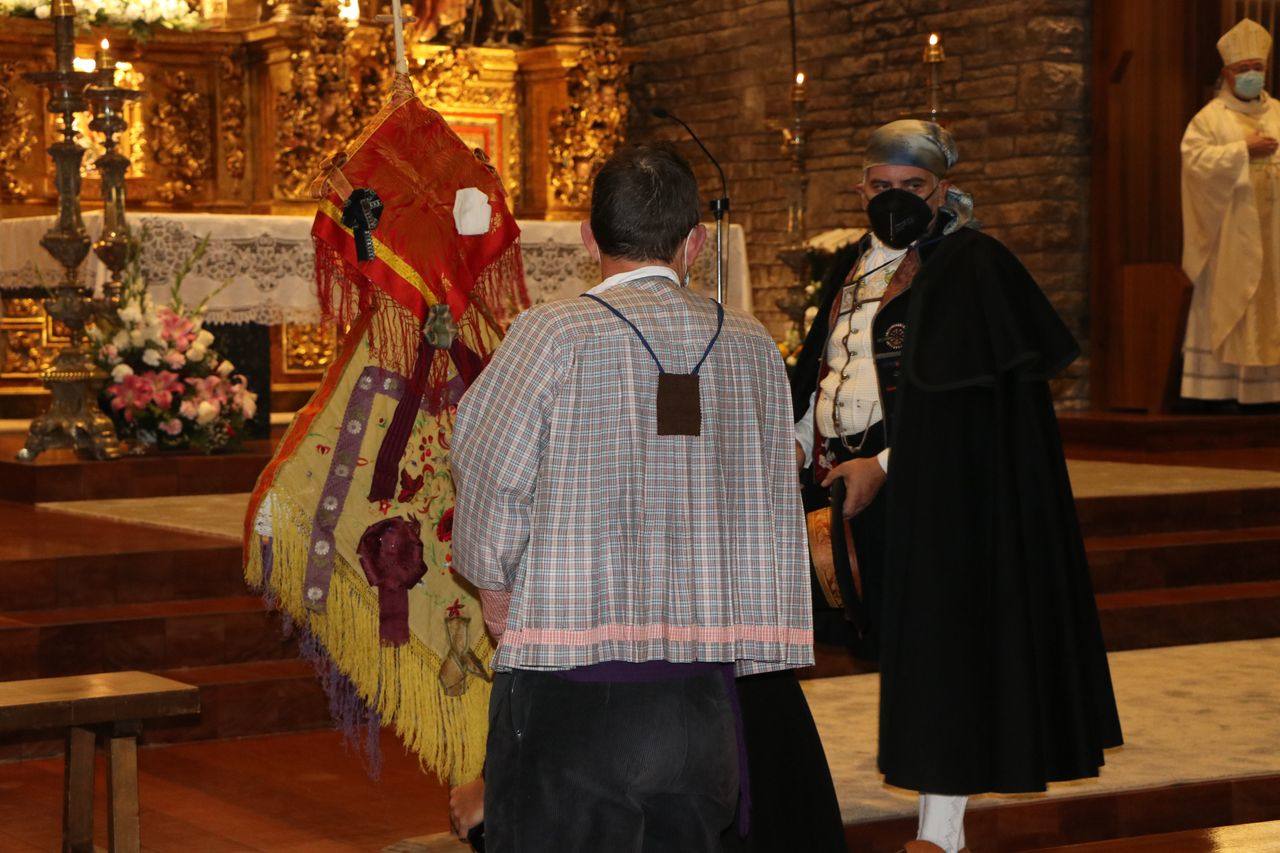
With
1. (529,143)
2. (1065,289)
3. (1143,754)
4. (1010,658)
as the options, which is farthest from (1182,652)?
(529,143)

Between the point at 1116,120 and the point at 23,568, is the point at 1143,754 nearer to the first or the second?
the point at 23,568

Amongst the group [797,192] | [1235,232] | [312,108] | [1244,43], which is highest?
[1244,43]

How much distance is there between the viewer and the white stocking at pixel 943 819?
3863 mm

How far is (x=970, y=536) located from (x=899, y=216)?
64cm

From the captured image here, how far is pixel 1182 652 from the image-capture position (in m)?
6.51

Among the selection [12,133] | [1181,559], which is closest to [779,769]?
[1181,559]

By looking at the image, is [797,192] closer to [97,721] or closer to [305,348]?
[305,348]

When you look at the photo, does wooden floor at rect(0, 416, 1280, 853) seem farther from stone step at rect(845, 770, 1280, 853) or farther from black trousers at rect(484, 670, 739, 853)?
black trousers at rect(484, 670, 739, 853)

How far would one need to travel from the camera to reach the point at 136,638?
18.0ft

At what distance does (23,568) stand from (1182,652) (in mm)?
3714

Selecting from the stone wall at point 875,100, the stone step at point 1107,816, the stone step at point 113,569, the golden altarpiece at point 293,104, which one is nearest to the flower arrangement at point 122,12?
the golden altarpiece at point 293,104

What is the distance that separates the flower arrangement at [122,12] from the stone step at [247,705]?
238 inches

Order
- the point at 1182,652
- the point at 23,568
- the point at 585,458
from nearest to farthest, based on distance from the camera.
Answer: the point at 585,458 < the point at 23,568 < the point at 1182,652

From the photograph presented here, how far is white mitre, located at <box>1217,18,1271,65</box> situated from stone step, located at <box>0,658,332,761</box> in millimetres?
6884
